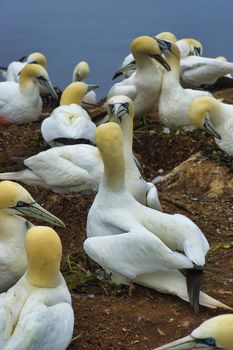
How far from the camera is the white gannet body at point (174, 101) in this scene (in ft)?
31.2

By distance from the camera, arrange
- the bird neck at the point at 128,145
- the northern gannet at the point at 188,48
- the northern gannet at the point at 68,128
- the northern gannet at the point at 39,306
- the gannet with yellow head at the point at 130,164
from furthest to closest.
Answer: the northern gannet at the point at 188,48 → the northern gannet at the point at 68,128 → the bird neck at the point at 128,145 → the gannet with yellow head at the point at 130,164 → the northern gannet at the point at 39,306

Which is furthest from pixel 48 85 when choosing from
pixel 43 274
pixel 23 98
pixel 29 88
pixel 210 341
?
pixel 210 341

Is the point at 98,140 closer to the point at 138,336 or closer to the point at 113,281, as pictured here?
the point at 113,281

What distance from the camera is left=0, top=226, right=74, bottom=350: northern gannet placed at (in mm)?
4781

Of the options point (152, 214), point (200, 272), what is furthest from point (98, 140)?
point (200, 272)

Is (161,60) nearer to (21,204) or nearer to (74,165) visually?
(74,165)

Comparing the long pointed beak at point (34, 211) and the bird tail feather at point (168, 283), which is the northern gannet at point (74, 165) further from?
the bird tail feather at point (168, 283)

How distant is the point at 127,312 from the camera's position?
556cm

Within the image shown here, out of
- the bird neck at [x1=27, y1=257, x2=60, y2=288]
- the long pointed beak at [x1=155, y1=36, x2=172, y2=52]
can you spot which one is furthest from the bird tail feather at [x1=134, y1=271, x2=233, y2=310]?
the long pointed beak at [x1=155, y1=36, x2=172, y2=52]

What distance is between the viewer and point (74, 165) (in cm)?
791

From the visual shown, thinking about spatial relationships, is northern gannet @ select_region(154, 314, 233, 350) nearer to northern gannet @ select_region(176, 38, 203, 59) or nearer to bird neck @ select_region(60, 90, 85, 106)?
bird neck @ select_region(60, 90, 85, 106)

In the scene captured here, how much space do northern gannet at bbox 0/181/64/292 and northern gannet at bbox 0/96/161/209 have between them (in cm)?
138

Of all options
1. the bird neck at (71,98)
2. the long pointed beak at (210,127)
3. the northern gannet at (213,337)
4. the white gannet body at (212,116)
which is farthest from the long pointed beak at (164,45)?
the northern gannet at (213,337)

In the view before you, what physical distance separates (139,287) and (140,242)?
14.3 inches
